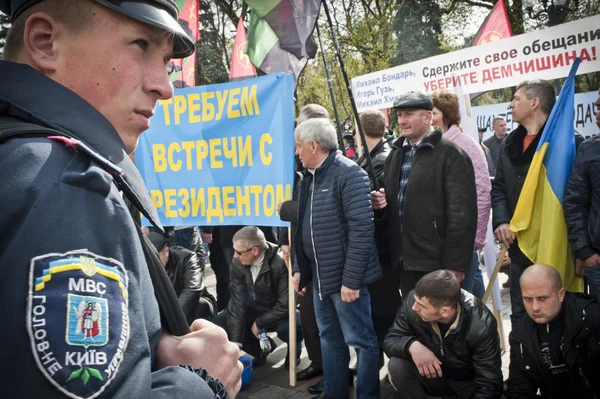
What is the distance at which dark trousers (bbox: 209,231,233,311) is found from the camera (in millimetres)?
5754

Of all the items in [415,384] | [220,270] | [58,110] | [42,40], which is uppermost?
[42,40]

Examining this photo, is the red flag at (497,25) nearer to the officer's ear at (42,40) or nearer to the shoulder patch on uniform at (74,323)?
the officer's ear at (42,40)

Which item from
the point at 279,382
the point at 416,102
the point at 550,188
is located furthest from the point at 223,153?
the point at 550,188

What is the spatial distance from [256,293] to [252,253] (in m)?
0.37

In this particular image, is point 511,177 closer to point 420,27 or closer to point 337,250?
point 337,250

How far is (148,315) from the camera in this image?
0.79 meters

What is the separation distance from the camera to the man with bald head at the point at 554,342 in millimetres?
2924

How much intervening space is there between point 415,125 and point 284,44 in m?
1.28

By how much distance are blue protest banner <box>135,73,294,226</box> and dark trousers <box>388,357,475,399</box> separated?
1348mm

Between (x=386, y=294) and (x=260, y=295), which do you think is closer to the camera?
(x=386, y=294)

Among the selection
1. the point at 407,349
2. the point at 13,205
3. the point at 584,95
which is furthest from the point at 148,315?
the point at 584,95

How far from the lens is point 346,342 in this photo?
11.4 feet

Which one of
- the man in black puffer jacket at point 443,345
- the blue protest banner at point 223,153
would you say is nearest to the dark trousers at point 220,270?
the blue protest banner at point 223,153

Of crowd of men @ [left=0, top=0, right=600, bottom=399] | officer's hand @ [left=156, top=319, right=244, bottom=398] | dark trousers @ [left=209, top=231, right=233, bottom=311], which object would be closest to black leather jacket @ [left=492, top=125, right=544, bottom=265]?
crowd of men @ [left=0, top=0, right=600, bottom=399]
